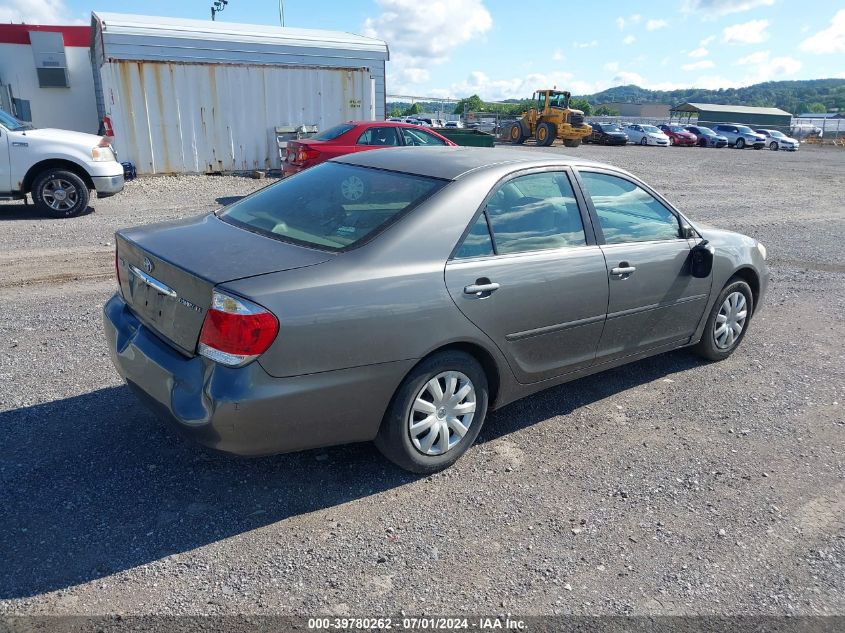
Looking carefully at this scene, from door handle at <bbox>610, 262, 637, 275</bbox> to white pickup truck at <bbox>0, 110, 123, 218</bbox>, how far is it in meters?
8.71

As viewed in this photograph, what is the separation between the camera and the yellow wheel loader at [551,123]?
110 ft

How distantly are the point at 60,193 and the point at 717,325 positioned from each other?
30.4 feet

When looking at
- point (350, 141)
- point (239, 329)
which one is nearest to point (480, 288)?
point (239, 329)

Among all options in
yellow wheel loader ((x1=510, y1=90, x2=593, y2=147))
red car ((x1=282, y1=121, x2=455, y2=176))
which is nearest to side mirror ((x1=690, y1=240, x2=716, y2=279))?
red car ((x1=282, y1=121, x2=455, y2=176))

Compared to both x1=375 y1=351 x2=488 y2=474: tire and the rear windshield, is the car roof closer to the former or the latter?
the rear windshield

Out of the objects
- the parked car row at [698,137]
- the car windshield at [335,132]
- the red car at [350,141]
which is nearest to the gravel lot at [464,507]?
the red car at [350,141]

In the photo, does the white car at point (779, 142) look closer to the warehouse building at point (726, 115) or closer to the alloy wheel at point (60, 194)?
the warehouse building at point (726, 115)

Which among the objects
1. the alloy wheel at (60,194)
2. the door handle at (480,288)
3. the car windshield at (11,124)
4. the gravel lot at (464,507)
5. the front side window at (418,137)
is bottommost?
the gravel lot at (464,507)

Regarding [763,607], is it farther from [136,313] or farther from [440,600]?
[136,313]

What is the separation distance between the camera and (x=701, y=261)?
4457 mm

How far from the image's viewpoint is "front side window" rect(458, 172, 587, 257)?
140 inches

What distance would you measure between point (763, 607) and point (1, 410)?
414 centimetres

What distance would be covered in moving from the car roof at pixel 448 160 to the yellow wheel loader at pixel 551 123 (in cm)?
3099

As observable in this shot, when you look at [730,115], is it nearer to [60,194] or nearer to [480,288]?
[60,194]
